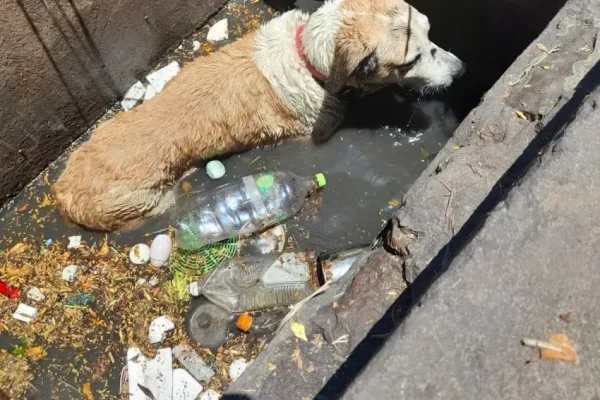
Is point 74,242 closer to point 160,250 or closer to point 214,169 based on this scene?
point 160,250

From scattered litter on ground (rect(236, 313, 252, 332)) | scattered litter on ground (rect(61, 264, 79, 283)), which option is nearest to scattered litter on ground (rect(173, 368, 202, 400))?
scattered litter on ground (rect(236, 313, 252, 332))

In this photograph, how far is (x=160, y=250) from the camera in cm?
427

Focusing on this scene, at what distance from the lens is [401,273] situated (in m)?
2.42

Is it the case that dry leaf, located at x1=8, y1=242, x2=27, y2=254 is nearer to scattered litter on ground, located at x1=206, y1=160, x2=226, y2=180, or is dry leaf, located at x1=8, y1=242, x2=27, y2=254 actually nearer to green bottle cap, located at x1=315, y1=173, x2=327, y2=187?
scattered litter on ground, located at x1=206, y1=160, x2=226, y2=180

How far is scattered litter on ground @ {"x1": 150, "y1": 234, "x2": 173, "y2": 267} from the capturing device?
4.27 meters

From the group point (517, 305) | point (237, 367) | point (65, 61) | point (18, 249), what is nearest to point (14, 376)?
point (18, 249)

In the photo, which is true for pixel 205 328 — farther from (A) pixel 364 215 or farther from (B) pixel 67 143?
(B) pixel 67 143

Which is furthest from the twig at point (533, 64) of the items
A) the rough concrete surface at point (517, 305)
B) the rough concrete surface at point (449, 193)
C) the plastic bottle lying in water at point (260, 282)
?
the plastic bottle lying in water at point (260, 282)

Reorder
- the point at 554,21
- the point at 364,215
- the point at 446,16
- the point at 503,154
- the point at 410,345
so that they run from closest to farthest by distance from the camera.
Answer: the point at 410,345 < the point at 503,154 < the point at 554,21 < the point at 364,215 < the point at 446,16

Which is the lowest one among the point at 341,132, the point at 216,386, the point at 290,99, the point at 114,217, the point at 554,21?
the point at 216,386

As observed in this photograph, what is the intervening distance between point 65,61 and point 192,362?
2611 millimetres

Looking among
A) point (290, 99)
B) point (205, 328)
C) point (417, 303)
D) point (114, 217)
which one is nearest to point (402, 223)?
point (417, 303)

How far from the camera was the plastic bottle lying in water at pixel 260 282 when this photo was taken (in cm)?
416

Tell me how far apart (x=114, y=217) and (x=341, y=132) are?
2.12 meters
